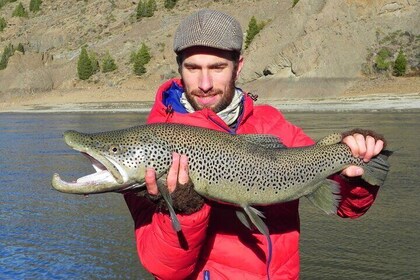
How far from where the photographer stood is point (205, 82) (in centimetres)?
345

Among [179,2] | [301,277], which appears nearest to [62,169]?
[301,277]

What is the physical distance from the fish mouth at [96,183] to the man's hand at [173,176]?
0.46ft

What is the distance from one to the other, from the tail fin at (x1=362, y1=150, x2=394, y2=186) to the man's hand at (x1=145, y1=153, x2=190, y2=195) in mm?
1052

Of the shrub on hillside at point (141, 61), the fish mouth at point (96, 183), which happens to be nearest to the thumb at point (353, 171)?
the fish mouth at point (96, 183)

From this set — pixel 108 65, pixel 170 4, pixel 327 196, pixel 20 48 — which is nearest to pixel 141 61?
pixel 108 65

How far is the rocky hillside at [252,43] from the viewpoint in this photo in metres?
42.3

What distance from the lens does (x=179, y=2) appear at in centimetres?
7988

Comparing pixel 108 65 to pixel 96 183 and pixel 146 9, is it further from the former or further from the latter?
pixel 96 183

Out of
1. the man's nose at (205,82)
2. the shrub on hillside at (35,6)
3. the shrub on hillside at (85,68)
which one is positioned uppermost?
the man's nose at (205,82)

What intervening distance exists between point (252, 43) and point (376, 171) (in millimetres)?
46542

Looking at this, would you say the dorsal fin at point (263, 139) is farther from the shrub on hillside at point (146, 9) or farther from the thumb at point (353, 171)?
the shrub on hillside at point (146, 9)

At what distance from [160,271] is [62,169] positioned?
12.5 metres

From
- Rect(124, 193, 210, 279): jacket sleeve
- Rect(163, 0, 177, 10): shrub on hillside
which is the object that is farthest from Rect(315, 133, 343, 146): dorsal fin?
Rect(163, 0, 177, 10): shrub on hillside

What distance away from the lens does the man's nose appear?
346 cm
